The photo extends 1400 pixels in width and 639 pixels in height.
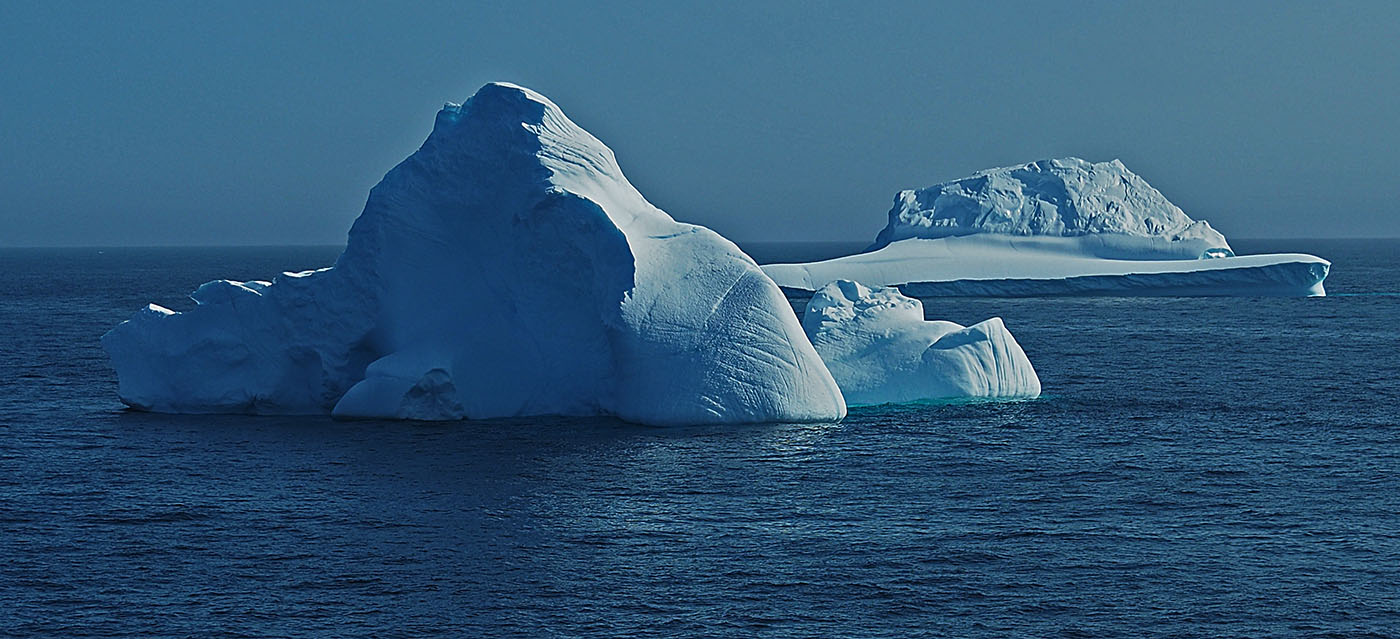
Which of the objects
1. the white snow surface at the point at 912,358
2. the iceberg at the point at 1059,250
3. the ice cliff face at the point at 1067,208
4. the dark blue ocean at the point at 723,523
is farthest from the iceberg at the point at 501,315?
the ice cliff face at the point at 1067,208

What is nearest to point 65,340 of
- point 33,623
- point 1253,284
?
point 33,623

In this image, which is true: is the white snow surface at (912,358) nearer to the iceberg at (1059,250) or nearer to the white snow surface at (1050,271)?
the iceberg at (1059,250)

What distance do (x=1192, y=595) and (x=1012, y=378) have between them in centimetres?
1224

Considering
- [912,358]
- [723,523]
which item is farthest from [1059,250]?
[723,523]

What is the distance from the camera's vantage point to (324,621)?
1261cm

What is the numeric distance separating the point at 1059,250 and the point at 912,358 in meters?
34.1

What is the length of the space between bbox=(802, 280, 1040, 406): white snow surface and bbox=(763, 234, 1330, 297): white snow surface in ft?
95.1

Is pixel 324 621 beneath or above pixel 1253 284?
beneath

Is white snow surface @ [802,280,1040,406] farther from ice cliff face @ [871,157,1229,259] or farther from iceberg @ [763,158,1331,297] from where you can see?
ice cliff face @ [871,157,1229,259]

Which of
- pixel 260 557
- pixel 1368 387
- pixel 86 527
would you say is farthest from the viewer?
pixel 1368 387

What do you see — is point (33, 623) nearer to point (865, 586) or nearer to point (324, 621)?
point (324, 621)

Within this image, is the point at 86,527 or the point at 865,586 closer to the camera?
the point at 865,586

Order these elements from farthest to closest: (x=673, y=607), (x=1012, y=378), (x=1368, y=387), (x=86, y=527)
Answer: (x=1368, y=387) < (x=1012, y=378) < (x=86, y=527) < (x=673, y=607)

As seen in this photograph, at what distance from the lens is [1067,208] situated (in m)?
57.3
